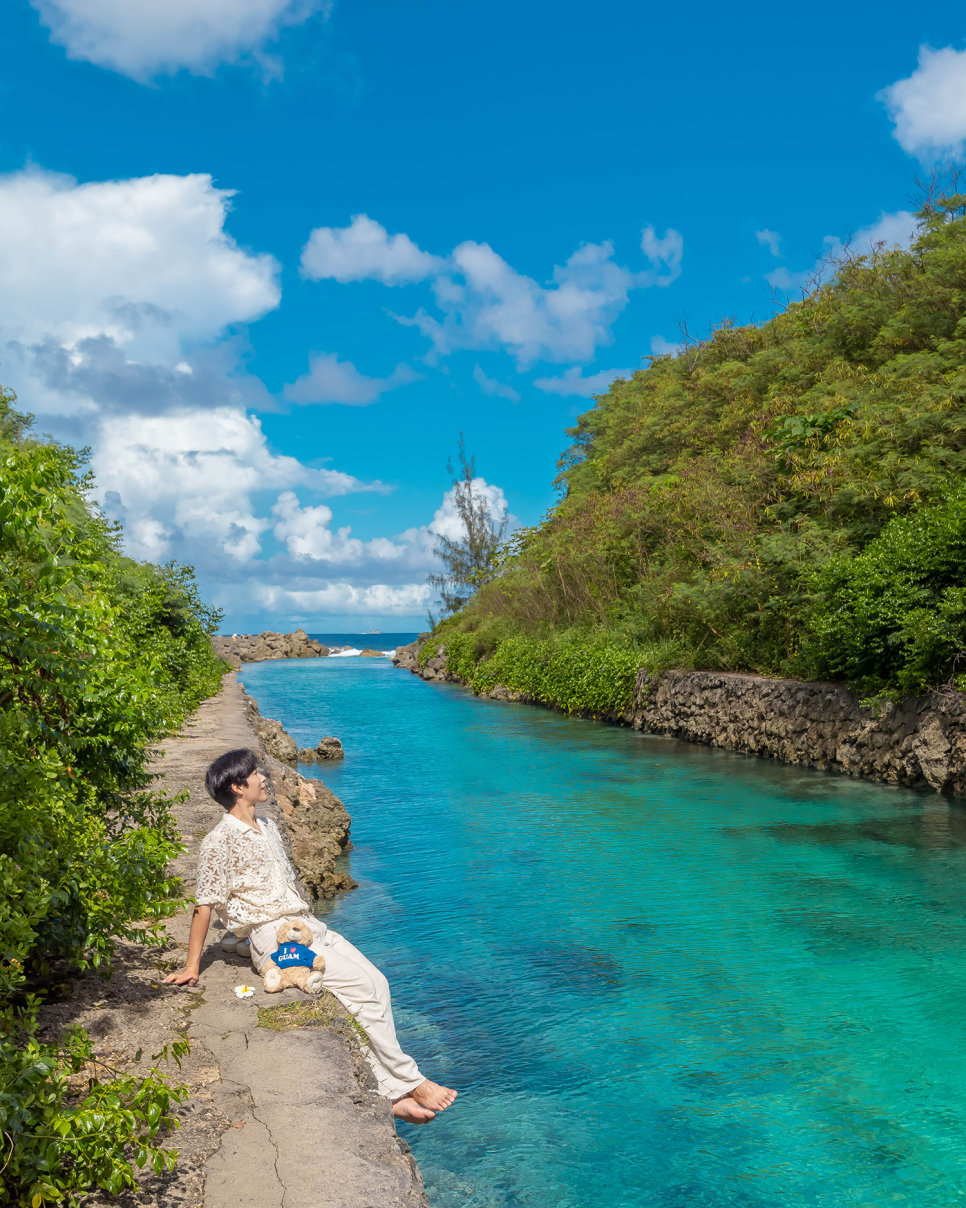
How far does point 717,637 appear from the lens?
1970 cm

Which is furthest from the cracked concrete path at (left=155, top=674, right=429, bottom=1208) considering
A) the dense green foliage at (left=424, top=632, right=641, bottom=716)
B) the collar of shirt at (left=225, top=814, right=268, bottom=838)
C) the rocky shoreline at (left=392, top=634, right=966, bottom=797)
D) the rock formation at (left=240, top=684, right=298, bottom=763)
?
the dense green foliage at (left=424, top=632, right=641, bottom=716)

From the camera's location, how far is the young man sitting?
165 inches

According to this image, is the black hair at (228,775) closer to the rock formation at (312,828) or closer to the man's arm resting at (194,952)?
the man's arm resting at (194,952)

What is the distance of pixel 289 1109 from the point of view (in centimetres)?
325

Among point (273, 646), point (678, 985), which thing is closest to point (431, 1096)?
point (678, 985)

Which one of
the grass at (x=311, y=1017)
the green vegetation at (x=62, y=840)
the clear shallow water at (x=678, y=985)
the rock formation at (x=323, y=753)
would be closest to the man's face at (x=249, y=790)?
Result: the green vegetation at (x=62, y=840)

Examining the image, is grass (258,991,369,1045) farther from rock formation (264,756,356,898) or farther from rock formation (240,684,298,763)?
rock formation (240,684,298,763)

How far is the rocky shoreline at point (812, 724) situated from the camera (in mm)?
12297

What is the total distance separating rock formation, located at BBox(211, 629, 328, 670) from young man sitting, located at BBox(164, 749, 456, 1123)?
228ft

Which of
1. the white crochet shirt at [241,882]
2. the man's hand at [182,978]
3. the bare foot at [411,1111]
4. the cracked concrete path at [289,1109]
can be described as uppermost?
the white crochet shirt at [241,882]

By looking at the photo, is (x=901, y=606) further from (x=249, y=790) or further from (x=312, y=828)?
(x=249, y=790)

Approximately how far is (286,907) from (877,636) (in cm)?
1117

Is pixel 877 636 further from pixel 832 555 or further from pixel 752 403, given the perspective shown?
pixel 752 403

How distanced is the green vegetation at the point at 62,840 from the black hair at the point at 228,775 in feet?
0.92
